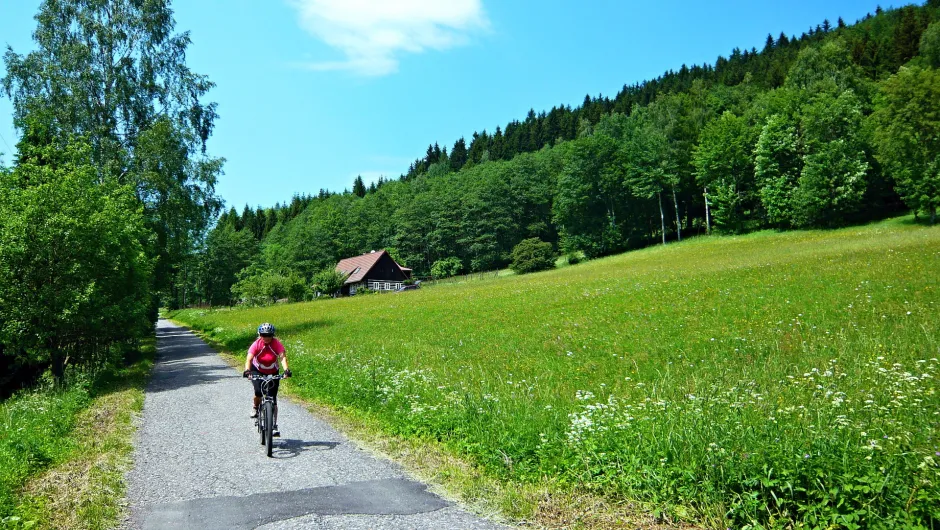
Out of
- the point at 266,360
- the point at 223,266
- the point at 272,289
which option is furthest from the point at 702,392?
the point at 223,266

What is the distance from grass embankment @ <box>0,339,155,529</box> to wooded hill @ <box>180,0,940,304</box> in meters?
26.8

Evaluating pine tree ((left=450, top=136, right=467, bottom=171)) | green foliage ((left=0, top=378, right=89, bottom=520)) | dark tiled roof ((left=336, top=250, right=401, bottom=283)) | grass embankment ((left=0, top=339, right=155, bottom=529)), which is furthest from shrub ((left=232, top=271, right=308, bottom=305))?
pine tree ((left=450, top=136, right=467, bottom=171))

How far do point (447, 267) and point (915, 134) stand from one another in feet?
211

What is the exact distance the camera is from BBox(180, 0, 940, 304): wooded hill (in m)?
54.5

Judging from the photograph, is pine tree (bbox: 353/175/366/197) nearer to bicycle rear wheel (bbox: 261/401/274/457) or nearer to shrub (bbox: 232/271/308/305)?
shrub (bbox: 232/271/308/305)

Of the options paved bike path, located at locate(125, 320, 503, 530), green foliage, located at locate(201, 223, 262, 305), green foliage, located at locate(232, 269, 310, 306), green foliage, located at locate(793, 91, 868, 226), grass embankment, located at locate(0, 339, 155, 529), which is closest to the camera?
paved bike path, located at locate(125, 320, 503, 530)

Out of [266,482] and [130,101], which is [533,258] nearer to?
[130,101]

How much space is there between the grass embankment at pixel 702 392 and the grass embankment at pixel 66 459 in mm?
3764

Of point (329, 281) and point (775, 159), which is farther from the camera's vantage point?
point (329, 281)

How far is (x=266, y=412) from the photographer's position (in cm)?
815

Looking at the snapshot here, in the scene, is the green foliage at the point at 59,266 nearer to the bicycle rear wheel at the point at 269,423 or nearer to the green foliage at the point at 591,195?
the bicycle rear wheel at the point at 269,423

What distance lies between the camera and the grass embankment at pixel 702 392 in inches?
175

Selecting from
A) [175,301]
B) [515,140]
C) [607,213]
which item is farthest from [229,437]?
[515,140]

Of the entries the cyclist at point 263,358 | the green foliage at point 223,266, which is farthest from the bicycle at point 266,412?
the green foliage at point 223,266
